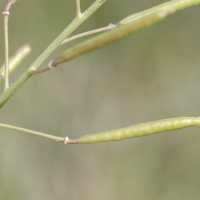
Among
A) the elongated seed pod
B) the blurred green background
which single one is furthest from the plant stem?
the blurred green background

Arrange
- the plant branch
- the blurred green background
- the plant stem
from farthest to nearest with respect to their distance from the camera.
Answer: the blurred green background, the plant stem, the plant branch

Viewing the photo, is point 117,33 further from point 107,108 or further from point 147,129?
point 107,108

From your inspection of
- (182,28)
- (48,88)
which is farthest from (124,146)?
(182,28)

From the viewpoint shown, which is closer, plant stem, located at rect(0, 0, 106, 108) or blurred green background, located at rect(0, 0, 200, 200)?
plant stem, located at rect(0, 0, 106, 108)

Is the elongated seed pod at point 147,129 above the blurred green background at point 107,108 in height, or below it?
below

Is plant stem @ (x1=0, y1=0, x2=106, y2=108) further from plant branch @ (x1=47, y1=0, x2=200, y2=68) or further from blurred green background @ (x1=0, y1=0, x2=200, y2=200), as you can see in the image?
blurred green background @ (x1=0, y1=0, x2=200, y2=200)

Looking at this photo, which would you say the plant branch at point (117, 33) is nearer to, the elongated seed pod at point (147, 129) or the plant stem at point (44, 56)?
the plant stem at point (44, 56)

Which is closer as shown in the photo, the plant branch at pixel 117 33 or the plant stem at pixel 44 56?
the plant branch at pixel 117 33

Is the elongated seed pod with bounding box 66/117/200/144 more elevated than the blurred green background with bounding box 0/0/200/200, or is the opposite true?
the blurred green background with bounding box 0/0/200/200

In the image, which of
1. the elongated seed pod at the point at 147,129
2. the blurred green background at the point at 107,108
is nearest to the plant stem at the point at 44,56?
the elongated seed pod at the point at 147,129

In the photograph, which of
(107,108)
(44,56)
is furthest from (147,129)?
(107,108)
